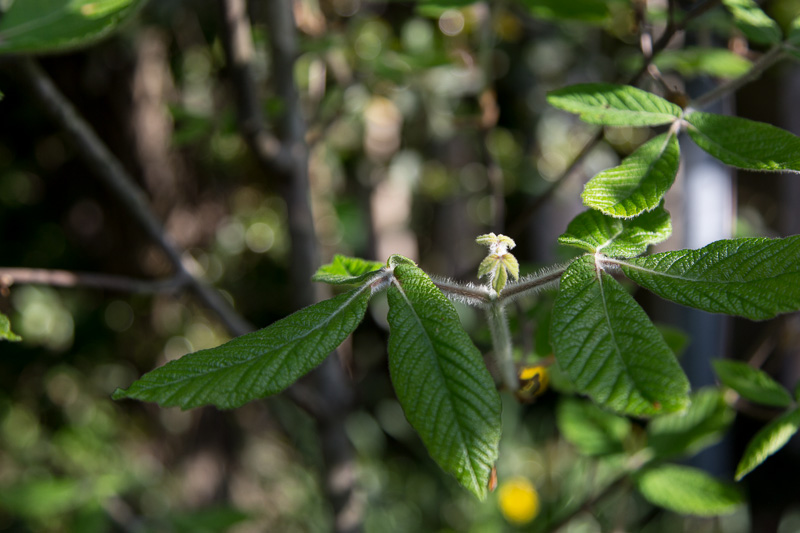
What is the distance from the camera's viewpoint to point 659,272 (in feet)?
1.46

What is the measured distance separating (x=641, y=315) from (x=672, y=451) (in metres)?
0.55

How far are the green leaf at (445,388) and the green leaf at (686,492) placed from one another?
0.57 m

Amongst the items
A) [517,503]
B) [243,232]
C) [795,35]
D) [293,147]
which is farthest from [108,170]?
[517,503]

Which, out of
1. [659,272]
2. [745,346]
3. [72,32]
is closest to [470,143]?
[745,346]

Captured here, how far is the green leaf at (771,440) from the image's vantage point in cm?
55

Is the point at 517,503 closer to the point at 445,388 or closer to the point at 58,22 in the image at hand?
the point at 445,388

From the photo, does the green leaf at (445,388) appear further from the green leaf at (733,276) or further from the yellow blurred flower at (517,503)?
the yellow blurred flower at (517,503)

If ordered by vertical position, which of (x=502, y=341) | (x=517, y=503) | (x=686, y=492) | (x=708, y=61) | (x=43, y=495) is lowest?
(x=517, y=503)

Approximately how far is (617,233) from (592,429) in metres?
0.55

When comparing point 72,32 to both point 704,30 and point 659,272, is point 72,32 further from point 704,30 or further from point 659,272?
point 704,30

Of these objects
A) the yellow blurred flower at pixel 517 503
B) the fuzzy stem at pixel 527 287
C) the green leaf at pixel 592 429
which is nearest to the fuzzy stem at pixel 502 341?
the fuzzy stem at pixel 527 287

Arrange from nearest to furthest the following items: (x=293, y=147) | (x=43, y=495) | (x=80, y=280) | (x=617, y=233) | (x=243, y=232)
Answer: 1. (x=617, y=233)
2. (x=80, y=280)
3. (x=293, y=147)
4. (x=43, y=495)
5. (x=243, y=232)

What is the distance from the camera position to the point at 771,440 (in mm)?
569

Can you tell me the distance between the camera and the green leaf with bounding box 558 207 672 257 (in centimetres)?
47
